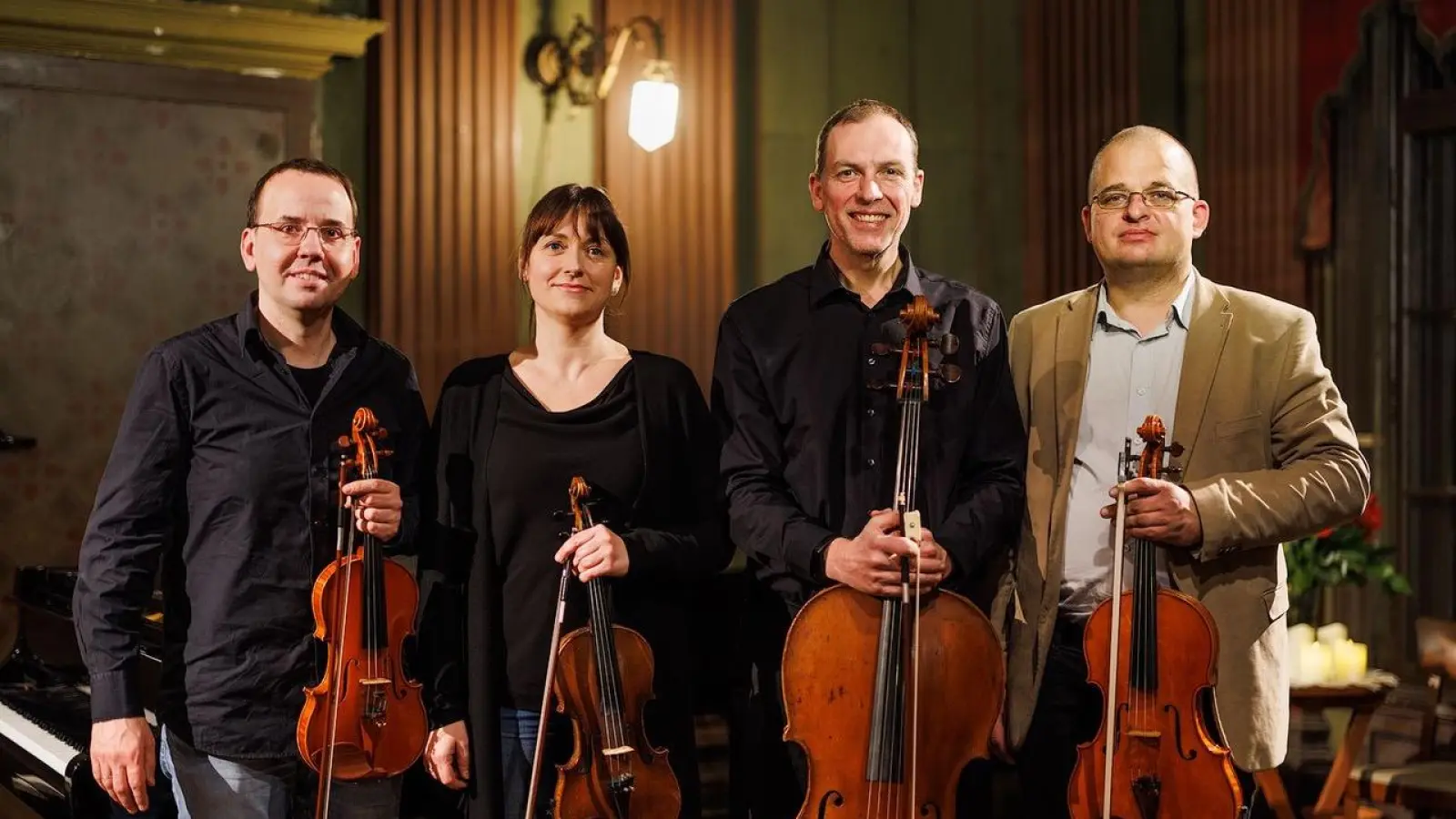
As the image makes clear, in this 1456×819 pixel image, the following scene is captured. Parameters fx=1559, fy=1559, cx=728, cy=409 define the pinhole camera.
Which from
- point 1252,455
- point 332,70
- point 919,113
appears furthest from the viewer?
point 919,113

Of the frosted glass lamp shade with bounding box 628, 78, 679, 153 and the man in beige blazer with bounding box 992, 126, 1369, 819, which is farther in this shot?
the frosted glass lamp shade with bounding box 628, 78, 679, 153

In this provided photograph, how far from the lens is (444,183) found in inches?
199

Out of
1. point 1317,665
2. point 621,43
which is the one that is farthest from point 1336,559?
point 621,43

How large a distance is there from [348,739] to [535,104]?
3.43 metres

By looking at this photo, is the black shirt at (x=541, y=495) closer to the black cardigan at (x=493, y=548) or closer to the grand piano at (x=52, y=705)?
the black cardigan at (x=493, y=548)

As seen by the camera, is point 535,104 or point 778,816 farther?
point 535,104

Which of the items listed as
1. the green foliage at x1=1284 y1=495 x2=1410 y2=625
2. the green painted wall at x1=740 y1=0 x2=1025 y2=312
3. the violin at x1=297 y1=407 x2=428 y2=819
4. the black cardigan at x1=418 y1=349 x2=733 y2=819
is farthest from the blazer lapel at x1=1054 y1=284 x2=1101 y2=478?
the green painted wall at x1=740 y1=0 x2=1025 y2=312

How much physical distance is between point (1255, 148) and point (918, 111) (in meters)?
1.26

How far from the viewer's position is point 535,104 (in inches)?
205

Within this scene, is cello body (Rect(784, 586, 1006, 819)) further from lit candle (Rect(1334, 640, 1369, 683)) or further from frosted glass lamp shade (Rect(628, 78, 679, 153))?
frosted glass lamp shade (Rect(628, 78, 679, 153))

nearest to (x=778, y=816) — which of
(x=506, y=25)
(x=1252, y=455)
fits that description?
(x=1252, y=455)

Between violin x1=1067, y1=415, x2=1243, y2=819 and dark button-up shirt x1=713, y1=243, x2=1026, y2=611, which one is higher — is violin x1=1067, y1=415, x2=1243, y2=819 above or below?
below

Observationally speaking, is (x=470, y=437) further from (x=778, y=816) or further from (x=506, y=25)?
(x=506, y=25)

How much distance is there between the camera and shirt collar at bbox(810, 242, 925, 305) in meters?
A: 2.45
